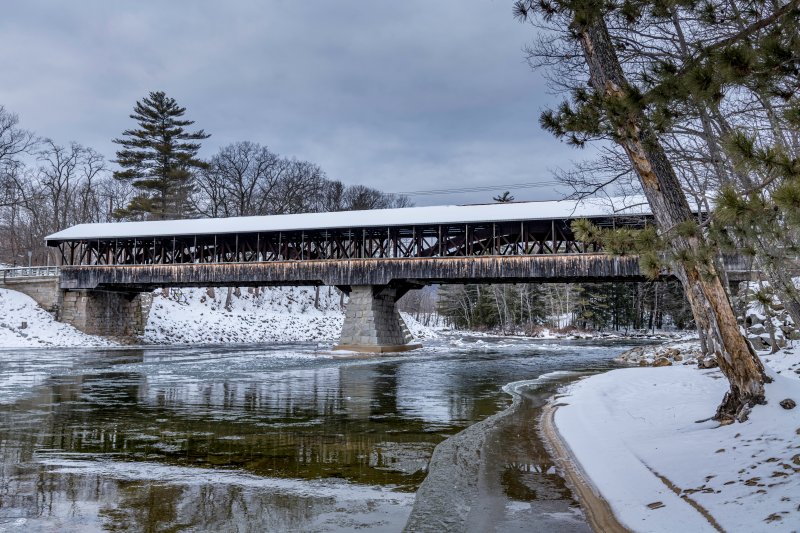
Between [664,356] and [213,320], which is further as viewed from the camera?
[213,320]

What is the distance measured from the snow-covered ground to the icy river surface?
47cm

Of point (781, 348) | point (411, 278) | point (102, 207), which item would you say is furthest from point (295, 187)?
point (781, 348)

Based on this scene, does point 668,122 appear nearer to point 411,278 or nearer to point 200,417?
point 200,417

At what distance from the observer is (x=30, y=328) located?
28.7 metres

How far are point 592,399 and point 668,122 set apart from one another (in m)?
5.86

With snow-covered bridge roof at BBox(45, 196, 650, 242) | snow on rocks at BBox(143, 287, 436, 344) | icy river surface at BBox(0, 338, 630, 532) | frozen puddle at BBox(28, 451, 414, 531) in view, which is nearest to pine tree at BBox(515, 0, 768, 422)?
icy river surface at BBox(0, 338, 630, 532)

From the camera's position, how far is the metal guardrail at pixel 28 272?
104 ft

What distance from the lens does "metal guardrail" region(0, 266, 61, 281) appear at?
31562 millimetres

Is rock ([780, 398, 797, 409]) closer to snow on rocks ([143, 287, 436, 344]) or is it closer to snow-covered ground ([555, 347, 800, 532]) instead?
snow-covered ground ([555, 347, 800, 532])

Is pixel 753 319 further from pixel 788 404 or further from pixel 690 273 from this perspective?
pixel 788 404

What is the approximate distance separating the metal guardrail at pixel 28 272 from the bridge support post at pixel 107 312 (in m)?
1.39

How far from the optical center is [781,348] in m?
→ 11.5

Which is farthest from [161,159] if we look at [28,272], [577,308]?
[577,308]

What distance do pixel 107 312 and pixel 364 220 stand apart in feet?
53.7
